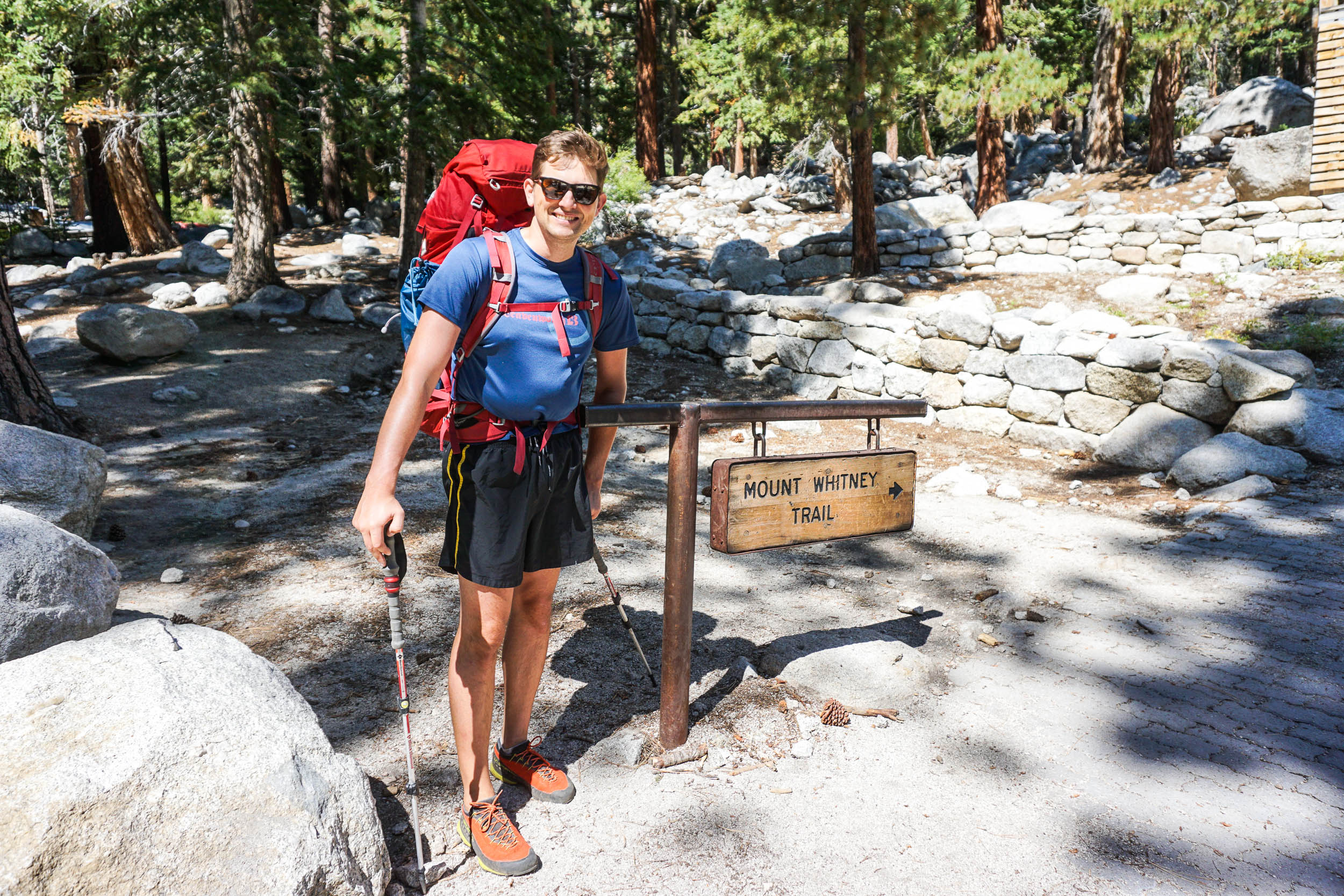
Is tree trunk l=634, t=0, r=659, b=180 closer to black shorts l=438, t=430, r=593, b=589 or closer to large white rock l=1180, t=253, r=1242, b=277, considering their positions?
large white rock l=1180, t=253, r=1242, b=277

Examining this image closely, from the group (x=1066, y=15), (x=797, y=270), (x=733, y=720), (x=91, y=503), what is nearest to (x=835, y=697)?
(x=733, y=720)

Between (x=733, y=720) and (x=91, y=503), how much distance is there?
340cm

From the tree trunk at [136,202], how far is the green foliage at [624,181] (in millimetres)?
8489

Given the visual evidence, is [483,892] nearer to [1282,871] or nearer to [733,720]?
[733,720]

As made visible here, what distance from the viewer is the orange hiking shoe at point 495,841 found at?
2178mm

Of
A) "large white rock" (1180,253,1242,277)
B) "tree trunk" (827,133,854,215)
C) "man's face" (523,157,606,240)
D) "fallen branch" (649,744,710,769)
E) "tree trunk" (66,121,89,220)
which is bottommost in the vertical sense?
"fallen branch" (649,744,710,769)

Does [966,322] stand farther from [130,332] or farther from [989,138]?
[130,332]

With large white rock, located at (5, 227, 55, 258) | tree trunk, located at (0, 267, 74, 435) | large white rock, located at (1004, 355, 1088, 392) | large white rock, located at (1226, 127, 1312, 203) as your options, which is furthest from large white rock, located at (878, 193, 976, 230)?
large white rock, located at (5, 227, 55, 258)

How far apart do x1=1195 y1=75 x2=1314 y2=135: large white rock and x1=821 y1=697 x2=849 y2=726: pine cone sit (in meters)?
19.1

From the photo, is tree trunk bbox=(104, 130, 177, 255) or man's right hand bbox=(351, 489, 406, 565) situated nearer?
man's right hand bbox=(351, 489, 406, 565)

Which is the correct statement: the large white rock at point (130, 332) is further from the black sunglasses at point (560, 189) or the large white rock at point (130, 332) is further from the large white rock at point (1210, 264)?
the large white rock at point (1210, 264)

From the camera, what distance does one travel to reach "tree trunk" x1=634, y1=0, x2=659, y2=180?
779 inches

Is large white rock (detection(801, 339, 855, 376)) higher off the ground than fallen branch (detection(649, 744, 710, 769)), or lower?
higher

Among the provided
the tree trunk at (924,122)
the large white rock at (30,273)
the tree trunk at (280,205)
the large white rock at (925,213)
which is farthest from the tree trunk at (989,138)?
the large white rock at (30,273)
